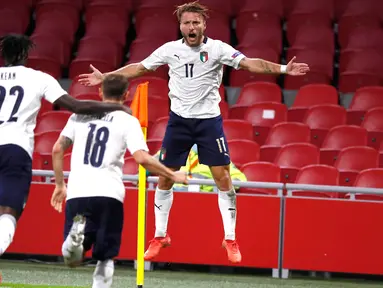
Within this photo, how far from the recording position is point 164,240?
1075 centimetres

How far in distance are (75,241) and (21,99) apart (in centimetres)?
123

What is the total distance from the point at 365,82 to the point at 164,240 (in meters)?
6.18

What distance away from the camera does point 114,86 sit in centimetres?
836

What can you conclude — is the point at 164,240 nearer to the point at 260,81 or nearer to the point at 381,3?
the point at 260,81

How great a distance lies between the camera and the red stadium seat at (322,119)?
14750 millimetres

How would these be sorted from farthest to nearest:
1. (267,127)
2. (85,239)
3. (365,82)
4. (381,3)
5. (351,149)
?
(381,3), (365,82), (267,127), (351,149), (85,239)

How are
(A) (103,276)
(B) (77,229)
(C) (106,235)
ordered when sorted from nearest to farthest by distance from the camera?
1. (B) (77,229)
2. (C) (106,235)
3. (A) (103,276)

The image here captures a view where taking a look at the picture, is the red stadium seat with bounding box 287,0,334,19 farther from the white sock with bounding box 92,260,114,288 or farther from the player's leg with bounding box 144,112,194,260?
the white sock with bounding box 92,260,114,288

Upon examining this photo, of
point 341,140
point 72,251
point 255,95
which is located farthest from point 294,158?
point 72,251

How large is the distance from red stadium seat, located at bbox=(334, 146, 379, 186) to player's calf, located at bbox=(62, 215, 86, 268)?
589 centimetres

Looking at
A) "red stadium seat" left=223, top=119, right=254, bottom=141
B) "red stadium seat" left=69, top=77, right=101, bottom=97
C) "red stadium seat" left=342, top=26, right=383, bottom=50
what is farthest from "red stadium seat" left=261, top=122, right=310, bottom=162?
"red stadium seat" left=69, top=77, right=101, bottom=97

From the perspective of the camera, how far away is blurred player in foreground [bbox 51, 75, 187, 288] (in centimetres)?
824

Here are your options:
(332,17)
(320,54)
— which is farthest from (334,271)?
(332,17)

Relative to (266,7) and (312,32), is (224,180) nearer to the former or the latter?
(312,32)
